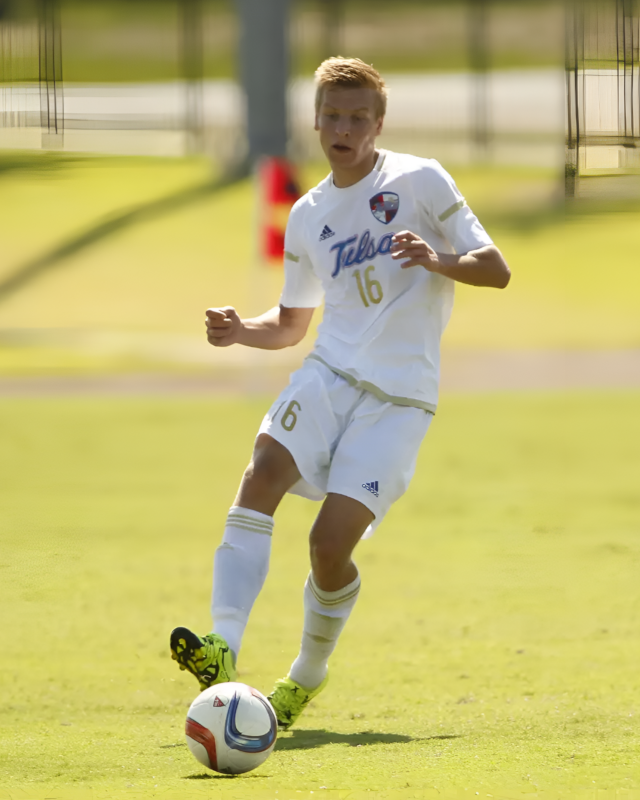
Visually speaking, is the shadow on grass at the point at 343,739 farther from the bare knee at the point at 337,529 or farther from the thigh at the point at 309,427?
the thigh at the point at 309,427

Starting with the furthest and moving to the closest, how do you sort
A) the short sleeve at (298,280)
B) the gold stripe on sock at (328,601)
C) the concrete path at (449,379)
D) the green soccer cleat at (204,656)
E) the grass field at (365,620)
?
the concrete path at (449,379) → the short sleeve at (298,280) → the gold stripe on sock at (328,601) → the grass field at (365,620) → the green soccer cleat at (204,656)

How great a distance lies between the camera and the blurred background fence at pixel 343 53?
93.5 ft

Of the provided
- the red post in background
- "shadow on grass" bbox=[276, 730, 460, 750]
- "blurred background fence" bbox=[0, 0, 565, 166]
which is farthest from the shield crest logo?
"blurred background fence" bbox=[0, 0, 565, 166]

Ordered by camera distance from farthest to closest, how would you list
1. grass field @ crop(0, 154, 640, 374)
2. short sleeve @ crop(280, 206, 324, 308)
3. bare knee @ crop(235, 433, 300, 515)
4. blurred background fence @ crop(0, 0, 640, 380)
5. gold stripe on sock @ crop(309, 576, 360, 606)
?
grass field @ crop(0, 154, 640, 374) → blurred background fence @ crop(0, 0, 640, 380) → short sleeve @ crop(280, 206, 324, 308) → gold stripe on sock @ crop(309, 576, 360, 606) → bare knee @ crop(235, 433, 300, 515)

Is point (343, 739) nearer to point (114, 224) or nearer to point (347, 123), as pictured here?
point (347, 123)

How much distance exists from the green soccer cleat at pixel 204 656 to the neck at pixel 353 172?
5.14 feet

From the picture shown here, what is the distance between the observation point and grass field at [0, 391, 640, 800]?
4.11 meters

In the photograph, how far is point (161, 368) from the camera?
1619cm

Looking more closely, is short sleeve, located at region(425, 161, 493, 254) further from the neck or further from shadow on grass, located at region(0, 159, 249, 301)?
shadow on grass, located at region(0, 159, 249, 301)

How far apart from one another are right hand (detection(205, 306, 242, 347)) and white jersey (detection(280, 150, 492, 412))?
314mm

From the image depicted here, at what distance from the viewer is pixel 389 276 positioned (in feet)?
14.7

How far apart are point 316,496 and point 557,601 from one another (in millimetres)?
2472

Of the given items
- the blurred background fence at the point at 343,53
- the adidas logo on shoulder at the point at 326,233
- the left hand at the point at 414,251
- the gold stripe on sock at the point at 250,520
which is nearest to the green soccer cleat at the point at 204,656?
the gold stripe on sock at the point at 250,520

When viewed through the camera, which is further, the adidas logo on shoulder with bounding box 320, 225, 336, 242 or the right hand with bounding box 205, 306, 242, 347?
the adidas logo on shoulder with bounding box 320, 225, 336, 242
